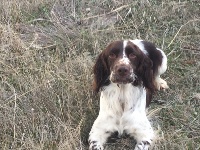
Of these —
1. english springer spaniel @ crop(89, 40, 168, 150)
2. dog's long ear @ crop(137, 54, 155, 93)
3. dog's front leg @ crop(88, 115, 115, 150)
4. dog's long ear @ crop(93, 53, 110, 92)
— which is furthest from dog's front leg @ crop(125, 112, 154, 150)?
dog's long ear @ crop(93, 53, 110, 92)

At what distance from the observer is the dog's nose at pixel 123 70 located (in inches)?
137

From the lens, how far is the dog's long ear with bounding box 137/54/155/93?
3.75 metres

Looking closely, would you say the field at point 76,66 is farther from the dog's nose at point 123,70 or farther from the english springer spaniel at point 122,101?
the dog's nose at point 123,70

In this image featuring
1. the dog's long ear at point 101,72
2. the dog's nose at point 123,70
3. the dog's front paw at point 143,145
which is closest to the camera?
the dog's nose at point 123,70

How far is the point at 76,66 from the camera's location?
4449 millimetres

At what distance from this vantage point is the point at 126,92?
3812 mm

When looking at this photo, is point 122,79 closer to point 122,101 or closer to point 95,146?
point 122,101

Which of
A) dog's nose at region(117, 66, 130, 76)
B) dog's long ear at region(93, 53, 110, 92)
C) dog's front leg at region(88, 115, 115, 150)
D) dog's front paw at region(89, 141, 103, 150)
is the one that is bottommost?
dog's front paw at region(89, 141, 103, 150)

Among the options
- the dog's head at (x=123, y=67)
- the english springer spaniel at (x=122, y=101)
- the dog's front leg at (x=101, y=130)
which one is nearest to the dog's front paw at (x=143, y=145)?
the english springer spaniel at (x=122, y=101)

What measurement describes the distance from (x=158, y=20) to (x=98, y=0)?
0.88 m

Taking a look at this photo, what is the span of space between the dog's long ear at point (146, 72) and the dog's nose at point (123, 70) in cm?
26

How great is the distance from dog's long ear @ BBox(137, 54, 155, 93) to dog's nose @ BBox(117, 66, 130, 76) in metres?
0.26

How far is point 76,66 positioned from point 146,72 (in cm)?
90

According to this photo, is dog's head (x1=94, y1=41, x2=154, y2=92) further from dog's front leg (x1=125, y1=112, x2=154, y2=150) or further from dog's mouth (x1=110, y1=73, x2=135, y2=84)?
dog's front leg (x1=125, y1=112, x2=154, y2=150)
